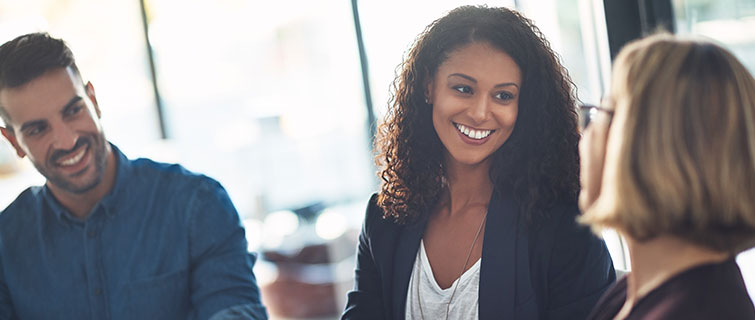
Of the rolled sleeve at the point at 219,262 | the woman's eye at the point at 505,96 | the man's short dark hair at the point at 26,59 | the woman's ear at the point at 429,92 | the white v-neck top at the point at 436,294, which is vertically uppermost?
the man's short dark hair at the point at 26,59

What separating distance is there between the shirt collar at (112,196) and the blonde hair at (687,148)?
4.00ft

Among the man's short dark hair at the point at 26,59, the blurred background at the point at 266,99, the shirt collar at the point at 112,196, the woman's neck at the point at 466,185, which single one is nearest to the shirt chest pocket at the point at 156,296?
the shirt collar at the point at 112,196

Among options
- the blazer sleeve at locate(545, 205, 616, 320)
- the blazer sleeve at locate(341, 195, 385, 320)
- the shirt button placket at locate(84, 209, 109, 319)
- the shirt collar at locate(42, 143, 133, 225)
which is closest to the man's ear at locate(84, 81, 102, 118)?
the shirt collar at locate(42, 143, 133, 225)

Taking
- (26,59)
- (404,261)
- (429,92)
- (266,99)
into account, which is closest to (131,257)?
(26,59)

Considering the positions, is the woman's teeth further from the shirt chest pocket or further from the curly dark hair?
the shirt chest pocket

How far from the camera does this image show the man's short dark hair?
1.53 metres

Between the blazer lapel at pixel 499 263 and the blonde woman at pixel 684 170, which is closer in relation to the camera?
the blonde woman at pixel 684 170

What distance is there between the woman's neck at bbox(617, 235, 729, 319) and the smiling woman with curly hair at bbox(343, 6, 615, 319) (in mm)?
336

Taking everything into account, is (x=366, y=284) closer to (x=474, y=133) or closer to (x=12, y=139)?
(x=474, y=133)

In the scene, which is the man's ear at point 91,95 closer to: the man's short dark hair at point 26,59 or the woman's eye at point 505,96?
the man's short dark hair at point 26,59

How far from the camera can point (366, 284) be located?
1.57 meters

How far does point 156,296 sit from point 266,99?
304cm

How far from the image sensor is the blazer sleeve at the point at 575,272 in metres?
1.32

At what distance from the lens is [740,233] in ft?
2.94
